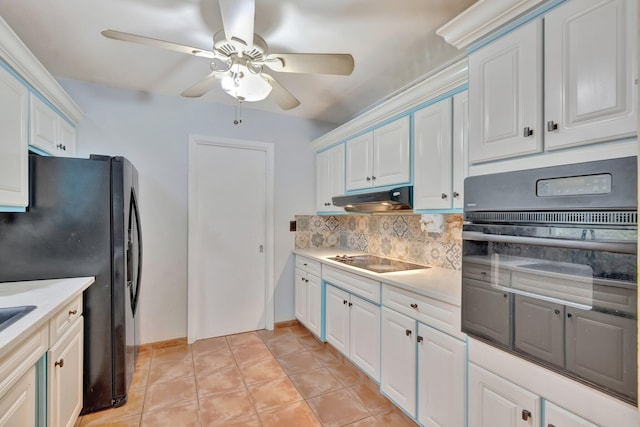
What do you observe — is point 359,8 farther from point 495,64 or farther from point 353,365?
point 353,365

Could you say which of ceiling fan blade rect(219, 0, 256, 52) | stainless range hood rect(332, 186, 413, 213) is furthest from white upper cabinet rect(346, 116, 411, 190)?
ceiling fan blade rect(219, 0, 256, 52)

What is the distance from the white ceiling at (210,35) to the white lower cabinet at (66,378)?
5.69 feet

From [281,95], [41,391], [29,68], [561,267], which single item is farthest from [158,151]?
[561,267]

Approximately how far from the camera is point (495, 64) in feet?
4.04

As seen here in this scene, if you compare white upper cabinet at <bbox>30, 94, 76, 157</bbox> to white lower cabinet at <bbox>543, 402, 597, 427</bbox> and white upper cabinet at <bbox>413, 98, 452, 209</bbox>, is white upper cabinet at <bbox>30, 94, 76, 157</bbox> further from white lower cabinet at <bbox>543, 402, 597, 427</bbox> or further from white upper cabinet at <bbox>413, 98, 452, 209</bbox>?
white lower cabinet at <bbox>543, 402, 597, 427</bbox>

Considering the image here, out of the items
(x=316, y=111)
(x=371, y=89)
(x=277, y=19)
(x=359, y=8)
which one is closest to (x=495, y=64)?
(x=359, y=8)

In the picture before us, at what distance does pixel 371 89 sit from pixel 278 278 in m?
2.14

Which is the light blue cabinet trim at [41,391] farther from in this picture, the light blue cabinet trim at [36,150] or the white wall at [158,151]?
the white wall at [158,151]

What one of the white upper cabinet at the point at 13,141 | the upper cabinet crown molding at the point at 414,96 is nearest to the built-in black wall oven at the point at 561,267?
the upper cabinet crown molding at the point at 414,96

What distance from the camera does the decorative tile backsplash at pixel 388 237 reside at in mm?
2223

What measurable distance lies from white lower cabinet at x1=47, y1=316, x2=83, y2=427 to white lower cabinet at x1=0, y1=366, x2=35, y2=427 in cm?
14

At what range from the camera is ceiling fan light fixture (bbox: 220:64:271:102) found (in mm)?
1631

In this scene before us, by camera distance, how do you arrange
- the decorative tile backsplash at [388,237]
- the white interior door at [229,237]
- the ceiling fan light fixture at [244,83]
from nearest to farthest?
1. the ceiling fan light fixture at [244,83]
2. the decorative tile backsplash at [388,237]
3. the white interior door at [229,237]

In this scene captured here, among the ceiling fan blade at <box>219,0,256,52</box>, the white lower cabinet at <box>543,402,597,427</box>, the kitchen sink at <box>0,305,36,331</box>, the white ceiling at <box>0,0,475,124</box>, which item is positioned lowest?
the white lower cabinet at <box>543,402,597,427</box>
